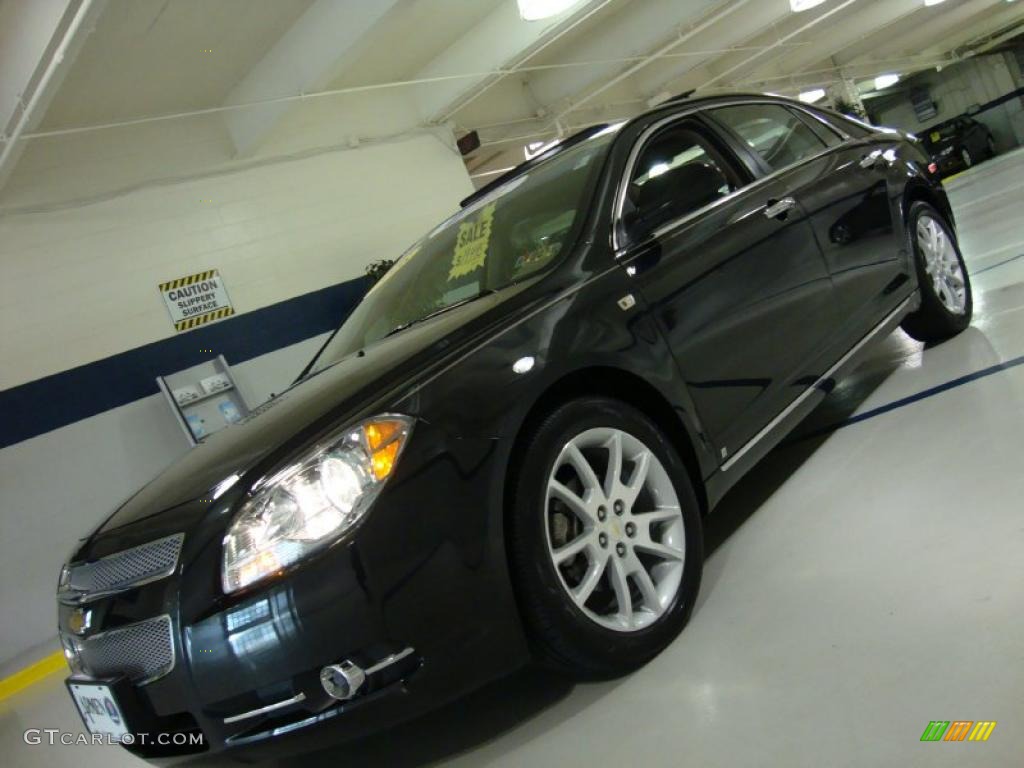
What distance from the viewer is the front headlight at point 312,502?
5.11 feet

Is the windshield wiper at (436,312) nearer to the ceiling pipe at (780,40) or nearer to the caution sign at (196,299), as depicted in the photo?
the caution sign at (196,299)

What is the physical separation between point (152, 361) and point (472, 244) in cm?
537

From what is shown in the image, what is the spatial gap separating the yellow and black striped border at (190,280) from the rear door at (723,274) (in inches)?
233

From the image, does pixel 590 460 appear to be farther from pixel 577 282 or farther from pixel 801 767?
pixel 801 767

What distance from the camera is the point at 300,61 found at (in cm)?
732

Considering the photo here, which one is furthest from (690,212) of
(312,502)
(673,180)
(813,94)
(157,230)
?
(813,94)

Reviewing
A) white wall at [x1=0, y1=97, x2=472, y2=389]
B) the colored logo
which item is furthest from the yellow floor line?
the colored logo

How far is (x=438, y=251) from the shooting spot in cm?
292

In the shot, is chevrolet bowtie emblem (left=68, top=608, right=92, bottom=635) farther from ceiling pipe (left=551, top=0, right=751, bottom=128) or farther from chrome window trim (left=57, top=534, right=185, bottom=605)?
ceiling pipe (left=551, top=0, right=751, bottom=128)

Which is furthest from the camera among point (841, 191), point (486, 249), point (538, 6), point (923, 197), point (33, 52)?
point (538, 6)

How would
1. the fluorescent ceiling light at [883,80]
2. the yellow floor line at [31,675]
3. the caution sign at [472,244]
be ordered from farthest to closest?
1. the fluorescent ceiling light at [883,80]
2. the yellow floor line at [31,675]
3. the caution sign at [472,244]

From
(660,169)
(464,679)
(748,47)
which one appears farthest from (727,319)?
(748,47)

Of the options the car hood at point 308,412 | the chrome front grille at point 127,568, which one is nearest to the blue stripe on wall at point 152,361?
the car hood at point 308,412

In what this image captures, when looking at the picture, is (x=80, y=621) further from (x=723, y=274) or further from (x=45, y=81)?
(x=45, y=81)
